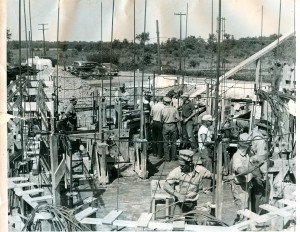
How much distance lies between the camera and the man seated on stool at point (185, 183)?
217 centimetres

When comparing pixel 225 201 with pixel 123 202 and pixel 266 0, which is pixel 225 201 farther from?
pixel 266 0

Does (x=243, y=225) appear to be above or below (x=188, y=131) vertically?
below

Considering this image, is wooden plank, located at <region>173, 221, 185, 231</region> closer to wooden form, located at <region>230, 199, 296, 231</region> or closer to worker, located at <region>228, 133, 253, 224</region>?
wooden form, located at <region>230, 199, 296, 231</region>

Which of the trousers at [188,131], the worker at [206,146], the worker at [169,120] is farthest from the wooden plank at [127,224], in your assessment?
the trousers at [188,131]

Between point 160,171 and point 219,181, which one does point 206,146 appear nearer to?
point 160,171

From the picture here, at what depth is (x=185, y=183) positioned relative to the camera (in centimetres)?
219

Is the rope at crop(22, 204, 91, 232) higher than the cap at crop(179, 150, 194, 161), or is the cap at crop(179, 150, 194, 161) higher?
the cap at crop(179, 150, 194, 161)

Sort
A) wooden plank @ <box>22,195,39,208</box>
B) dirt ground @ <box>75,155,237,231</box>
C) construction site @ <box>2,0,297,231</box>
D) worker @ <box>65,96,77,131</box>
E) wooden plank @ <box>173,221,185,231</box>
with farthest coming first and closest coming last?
1. worker @ <box>65,96,77,131</box>
2. dirt ground @ <box>75,155,237,231</box>
3. wooden plank @ <box>22,195,39,208</box>
4. construction site @ <box>2,0,297,231</box>
5. wooden plank @ <box>173,221,185,231</box>

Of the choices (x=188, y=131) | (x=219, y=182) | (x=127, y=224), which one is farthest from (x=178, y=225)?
(x=188, y=131)

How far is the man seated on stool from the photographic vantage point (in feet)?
7.12

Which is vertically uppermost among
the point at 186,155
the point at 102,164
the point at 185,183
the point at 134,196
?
the point at 186,155

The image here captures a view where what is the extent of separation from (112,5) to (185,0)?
40cm

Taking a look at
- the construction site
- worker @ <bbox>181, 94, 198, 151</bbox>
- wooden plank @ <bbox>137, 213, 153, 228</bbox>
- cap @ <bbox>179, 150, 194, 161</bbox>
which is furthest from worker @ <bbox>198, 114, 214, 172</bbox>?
wooden plank @ <bbox>137, 213, 153, 228</bbox>

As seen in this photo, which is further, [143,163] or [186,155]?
[143,163]
